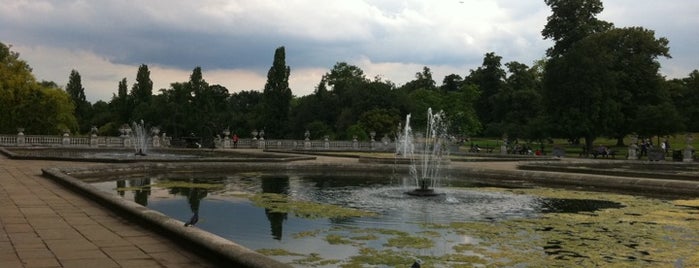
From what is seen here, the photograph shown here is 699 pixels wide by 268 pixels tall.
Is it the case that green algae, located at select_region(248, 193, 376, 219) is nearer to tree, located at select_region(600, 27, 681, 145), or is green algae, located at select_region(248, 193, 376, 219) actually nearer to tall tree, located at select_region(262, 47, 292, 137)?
tree, located at select_region(600, 27, 681, 145)

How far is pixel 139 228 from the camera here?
8.20 m

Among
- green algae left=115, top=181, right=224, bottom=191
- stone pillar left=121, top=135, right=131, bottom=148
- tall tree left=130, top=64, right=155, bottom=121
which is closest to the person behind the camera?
green algae left=115, top=181, right=224, bottom=191

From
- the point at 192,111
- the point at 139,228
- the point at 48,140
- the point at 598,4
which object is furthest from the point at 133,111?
the point at 139,228

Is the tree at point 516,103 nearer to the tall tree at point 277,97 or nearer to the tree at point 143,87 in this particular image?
the tall tree at point 277,97

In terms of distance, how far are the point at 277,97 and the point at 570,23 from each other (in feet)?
108

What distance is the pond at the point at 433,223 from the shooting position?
8172 mm

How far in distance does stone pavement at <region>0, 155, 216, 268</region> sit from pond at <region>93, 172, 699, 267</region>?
5.25 feet

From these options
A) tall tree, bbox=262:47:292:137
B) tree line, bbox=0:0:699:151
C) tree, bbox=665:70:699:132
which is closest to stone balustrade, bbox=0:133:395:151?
tree line, bbox=0:0:699:151

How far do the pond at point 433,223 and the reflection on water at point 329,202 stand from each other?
25 millimetres

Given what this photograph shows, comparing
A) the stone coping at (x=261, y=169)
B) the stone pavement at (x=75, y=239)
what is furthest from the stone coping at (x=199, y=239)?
the stone pavement at (x=75, y=239)

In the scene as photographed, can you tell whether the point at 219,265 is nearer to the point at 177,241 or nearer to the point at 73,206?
the point at 177,241

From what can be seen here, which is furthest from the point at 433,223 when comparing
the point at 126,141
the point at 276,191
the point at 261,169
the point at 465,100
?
the point at 465,100

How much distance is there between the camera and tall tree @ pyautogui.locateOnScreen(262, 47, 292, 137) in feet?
222

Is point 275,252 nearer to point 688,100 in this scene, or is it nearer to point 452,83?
point 688,100
